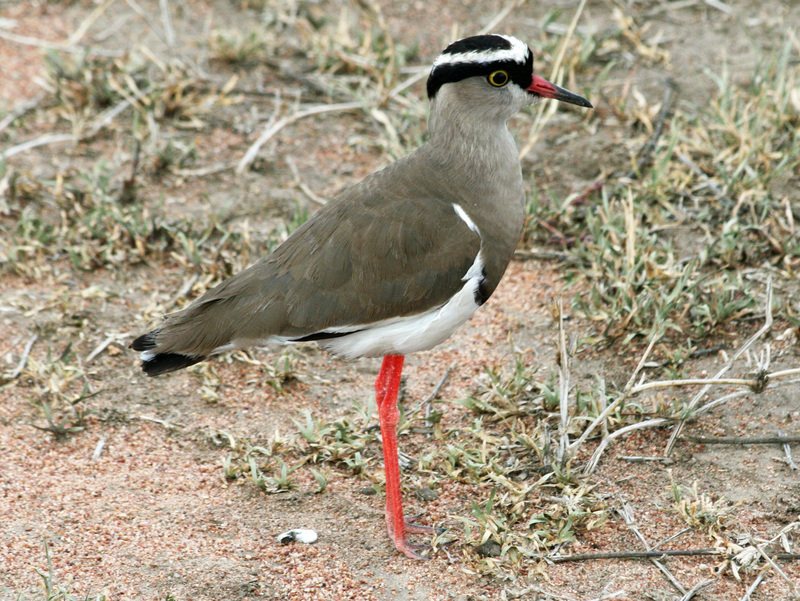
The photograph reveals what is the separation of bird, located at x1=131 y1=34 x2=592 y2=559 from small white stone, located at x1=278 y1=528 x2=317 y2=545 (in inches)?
11.6

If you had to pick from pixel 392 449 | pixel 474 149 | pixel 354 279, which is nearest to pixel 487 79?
pixel 474 149

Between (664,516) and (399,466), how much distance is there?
1.05 metres

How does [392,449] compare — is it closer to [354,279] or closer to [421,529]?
[421,529]

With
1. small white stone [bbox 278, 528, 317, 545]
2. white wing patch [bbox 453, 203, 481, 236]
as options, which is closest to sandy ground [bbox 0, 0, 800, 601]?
small white stone [bbox 278, 528, 317, 545]

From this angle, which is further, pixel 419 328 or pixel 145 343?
pixel 145 343

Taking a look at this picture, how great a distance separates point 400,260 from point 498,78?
832 millimetres

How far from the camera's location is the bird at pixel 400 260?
3654mm

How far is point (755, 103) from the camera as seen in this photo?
18.4 ft

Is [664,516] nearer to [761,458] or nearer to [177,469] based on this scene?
[761,458]

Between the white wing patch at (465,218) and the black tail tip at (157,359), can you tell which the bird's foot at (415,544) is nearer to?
the black tail tip at (157,359)

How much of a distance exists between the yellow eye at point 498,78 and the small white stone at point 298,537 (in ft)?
6.13

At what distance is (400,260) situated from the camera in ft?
12.1

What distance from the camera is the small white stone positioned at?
3.58 metres

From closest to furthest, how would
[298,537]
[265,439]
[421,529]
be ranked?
[298,537], [421,529], [265,439]
